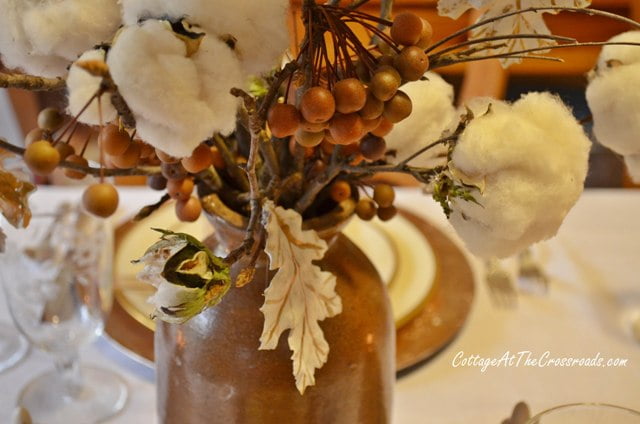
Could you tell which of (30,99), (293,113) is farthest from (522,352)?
(30,99)

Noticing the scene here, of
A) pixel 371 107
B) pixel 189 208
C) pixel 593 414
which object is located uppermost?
pixel 371 107

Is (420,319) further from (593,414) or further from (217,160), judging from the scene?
(217,160)

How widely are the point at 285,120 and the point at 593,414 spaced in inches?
12.2

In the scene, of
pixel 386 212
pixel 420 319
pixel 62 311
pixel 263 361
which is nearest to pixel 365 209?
pixel 386 212

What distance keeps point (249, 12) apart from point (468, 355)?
1.53 ft

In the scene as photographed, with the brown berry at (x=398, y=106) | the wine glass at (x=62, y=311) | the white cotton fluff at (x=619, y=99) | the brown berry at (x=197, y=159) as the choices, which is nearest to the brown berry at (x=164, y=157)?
the brown berry at (x=197, y=159)

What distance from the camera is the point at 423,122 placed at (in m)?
0.39

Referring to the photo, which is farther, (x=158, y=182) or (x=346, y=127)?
(x=158, y=182)

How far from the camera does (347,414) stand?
1.31 ft

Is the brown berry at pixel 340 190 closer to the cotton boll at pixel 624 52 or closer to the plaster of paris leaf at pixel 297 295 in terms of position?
the plaster of paris leaf at pixel 297 295

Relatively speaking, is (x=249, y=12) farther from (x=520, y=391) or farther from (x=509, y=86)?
(x=509, y=86)

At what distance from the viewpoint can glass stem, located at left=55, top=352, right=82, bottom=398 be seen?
1.97 ft

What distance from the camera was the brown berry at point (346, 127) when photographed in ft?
0.90

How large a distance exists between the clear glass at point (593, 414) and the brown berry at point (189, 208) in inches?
10.6
